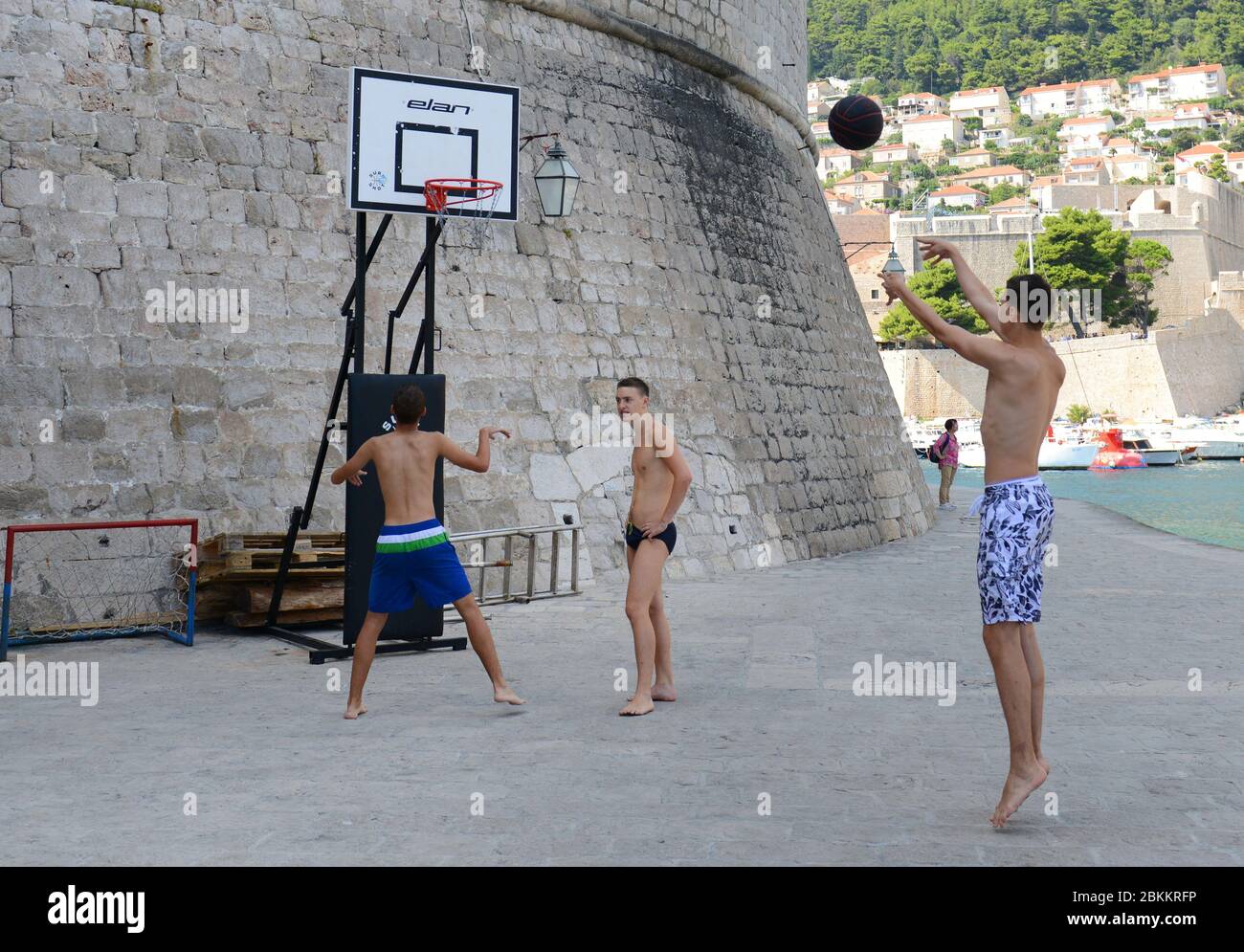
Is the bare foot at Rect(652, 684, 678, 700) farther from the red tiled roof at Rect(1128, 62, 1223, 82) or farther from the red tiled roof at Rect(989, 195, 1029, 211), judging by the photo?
the red tiled roof at Rect(1128, 62, 1223, 82)

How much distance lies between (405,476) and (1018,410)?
3024 mm

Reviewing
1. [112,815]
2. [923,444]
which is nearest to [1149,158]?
[923,444]

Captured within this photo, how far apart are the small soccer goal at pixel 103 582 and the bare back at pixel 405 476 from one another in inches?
93.6

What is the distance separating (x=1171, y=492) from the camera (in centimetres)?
3853

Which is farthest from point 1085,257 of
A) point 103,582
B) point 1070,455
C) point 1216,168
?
point 103,582

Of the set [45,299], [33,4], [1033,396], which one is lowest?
[1033,396]

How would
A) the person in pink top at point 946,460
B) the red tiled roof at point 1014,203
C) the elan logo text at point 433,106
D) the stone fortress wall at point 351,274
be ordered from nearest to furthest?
the elan logo text at point 433,106, the stone fortress wall at point 351,274, the person in pink top at point 946,460, the red tiled roof at point 1014,203

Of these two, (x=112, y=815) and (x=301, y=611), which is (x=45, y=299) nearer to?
(x=301, y=611)

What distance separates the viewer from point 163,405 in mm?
9398

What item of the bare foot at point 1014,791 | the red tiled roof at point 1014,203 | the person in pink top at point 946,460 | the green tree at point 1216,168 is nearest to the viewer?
the bare foot at point 1014,791

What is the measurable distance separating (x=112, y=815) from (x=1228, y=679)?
565 centimetres

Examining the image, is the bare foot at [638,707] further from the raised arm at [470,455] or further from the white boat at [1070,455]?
the white boat at [1070,455]

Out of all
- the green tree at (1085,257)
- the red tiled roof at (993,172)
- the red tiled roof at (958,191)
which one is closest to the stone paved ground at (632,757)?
the green tree at (1085,257)

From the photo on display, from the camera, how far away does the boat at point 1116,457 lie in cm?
5116
